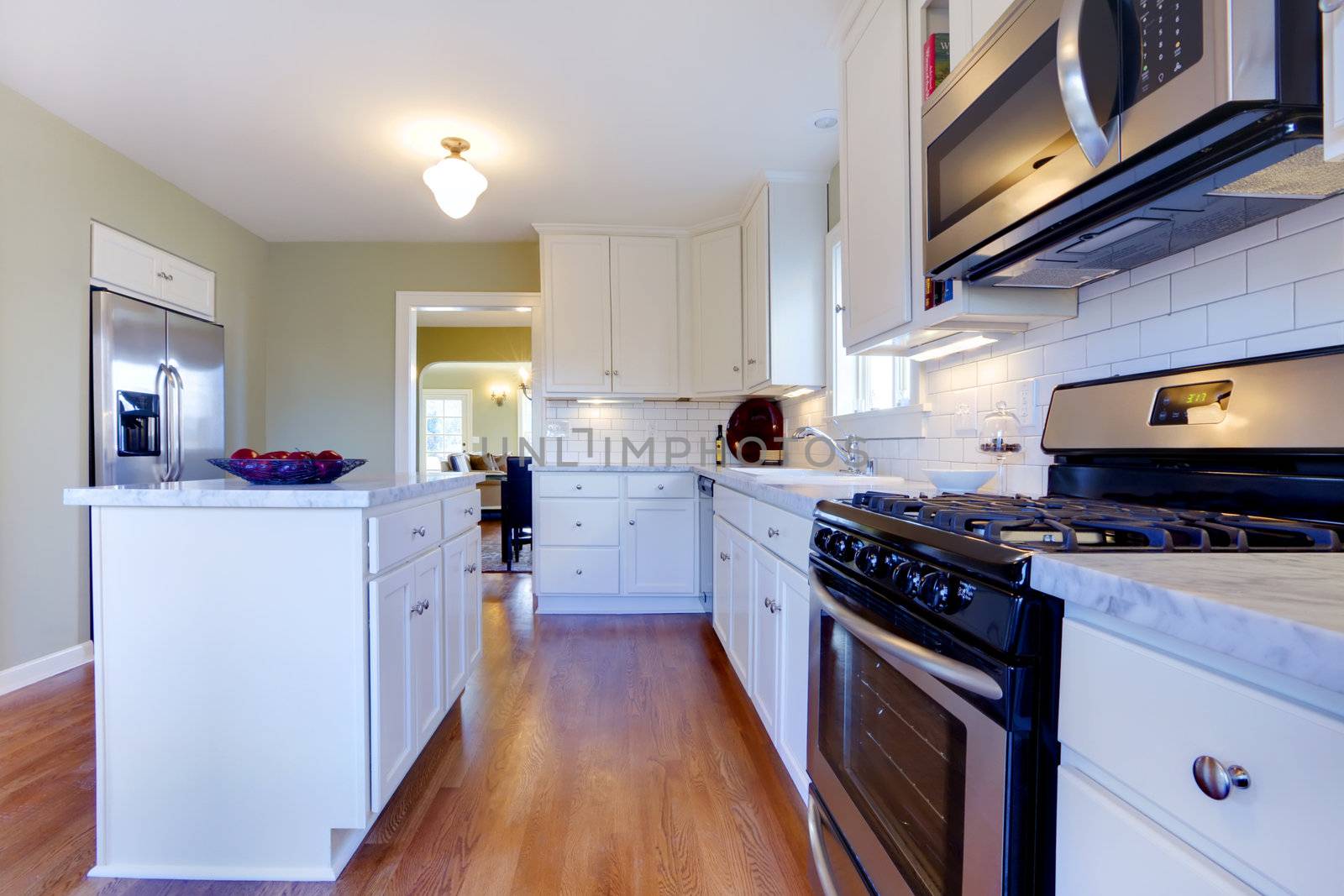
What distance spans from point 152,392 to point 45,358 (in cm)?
53

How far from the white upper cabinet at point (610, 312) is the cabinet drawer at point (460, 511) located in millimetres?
1771

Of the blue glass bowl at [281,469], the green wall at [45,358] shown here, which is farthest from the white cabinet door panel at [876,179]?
the green wall at [45,358]

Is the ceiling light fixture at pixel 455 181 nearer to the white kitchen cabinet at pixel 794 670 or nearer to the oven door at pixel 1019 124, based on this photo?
the oven door at pixel 1019 124

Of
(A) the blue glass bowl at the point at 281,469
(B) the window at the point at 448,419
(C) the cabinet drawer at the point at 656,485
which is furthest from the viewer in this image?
(B) the window at the point at 448,419

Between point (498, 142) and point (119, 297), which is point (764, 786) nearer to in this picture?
point (498, 142)

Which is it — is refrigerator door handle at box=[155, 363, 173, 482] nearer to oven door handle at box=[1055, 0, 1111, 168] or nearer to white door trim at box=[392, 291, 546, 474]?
white door trim at box=[392, 291, 546, 474]

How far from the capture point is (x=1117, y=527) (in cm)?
77

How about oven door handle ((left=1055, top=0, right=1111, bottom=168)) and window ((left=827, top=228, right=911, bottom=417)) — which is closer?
oven door handle ((left=1055, top=0, right=1111, bottom=168))

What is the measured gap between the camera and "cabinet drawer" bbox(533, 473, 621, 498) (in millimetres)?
3756

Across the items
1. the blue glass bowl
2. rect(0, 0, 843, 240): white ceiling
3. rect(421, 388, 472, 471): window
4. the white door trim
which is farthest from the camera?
rect(421, 388, 472, 471): window

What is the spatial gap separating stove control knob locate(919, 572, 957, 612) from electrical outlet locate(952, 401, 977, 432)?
1.11 meters

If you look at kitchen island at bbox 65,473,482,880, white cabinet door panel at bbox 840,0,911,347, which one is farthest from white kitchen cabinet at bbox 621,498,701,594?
kitchen island at bbox 65,473,482,880

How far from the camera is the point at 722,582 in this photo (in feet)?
9.01

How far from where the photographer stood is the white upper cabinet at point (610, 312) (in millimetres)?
4051
